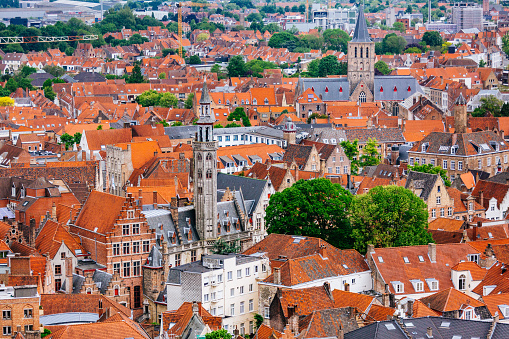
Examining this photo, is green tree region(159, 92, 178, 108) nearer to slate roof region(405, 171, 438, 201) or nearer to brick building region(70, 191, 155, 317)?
slate roof region(405, 171, 438, 201)

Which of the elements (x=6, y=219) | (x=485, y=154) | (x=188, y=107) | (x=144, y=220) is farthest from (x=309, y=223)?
(x=188, y=107)

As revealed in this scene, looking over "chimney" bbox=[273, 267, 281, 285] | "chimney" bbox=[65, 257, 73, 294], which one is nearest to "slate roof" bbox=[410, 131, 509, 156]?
"chimney" bbox=[273, 267, 281, 285]

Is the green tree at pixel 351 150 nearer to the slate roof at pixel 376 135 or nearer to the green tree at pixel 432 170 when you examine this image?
the slate roof at pixel 376 135

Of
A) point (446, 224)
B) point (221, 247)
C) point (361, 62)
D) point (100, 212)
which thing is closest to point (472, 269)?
point (446, 224)

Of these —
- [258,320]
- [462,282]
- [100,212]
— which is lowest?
[258,320]

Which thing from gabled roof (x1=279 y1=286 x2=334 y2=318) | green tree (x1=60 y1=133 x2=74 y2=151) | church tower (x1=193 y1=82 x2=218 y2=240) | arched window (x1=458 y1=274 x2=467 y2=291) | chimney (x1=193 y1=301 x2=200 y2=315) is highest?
church tower (x1=193 y1=82 x2=218 y2=240)

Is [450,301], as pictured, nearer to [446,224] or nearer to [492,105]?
[446,224]
